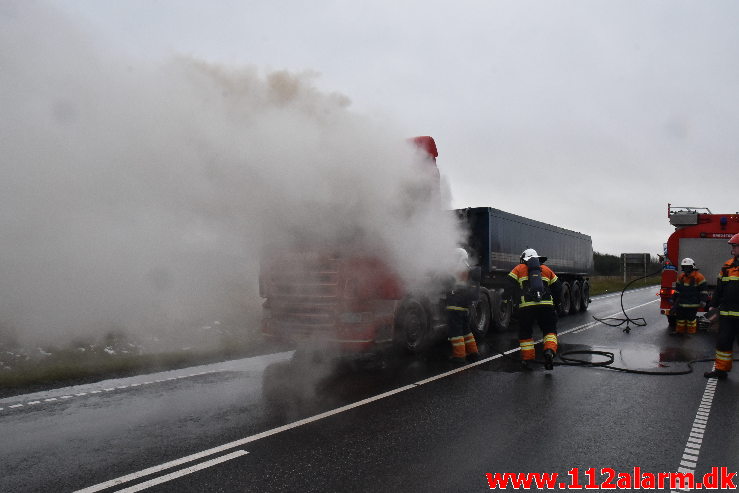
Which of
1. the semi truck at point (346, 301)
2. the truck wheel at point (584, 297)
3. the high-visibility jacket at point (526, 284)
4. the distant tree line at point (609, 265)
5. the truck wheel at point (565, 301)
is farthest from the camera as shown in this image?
the distant tree line at point (609, 265)

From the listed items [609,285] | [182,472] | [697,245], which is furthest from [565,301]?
[609,285]

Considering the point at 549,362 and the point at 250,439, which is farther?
the point at 549,362

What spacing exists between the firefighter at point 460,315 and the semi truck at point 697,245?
7100 millimetres

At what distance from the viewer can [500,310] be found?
1302cm

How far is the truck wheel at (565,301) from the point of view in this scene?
56.4 feet

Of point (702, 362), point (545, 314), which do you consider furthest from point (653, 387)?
point (702, 362)

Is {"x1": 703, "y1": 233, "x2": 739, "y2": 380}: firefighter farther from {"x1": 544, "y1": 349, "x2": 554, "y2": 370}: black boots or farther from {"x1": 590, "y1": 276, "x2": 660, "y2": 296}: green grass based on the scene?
{"x1": 590, "y1": 276, "x2": 660, "y2": 296}: green grass

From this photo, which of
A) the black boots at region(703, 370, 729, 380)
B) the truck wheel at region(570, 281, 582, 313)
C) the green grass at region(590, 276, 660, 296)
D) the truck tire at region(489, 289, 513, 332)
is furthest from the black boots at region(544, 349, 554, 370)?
the green grass at region(590, 276, 660, 296)

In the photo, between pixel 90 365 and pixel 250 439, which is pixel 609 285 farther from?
pixel 250 439

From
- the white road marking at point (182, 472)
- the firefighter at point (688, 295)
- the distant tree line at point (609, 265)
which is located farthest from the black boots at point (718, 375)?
the distant tree line at point (609, 265)

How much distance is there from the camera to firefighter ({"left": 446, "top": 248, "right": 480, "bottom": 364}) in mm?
8836

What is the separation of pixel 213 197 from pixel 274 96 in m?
1.59

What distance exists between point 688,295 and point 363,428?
1031 centimetres

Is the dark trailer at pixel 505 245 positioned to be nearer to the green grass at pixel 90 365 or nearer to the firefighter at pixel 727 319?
the firefighter at pixel 727 319
